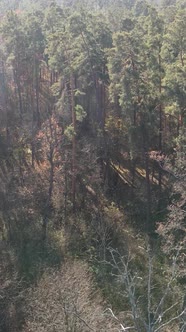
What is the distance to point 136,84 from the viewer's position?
2502cm

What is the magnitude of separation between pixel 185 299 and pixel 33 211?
11.4m

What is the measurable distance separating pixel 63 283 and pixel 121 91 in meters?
13.1

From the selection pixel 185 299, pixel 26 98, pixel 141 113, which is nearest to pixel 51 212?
pixel 141 113

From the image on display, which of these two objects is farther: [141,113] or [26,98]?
[26,98]

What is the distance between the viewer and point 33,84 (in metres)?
38.6

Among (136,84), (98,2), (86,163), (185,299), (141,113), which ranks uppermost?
(98,2)

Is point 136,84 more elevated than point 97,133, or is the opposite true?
point 136,84

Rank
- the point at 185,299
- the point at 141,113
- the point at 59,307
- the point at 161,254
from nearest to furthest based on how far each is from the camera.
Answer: the point at 59,307 < the point at 185,299 < the point at 161,254 < the point at 141,113

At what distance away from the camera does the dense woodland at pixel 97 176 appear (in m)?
20.8

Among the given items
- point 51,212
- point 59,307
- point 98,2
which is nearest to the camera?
point 59,307

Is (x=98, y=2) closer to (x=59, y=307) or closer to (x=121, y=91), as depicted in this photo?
(x=121, y=91)

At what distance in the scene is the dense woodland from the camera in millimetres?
20828

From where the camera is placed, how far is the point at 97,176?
27578 mm

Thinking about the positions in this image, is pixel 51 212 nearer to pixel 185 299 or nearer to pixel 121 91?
pixel 121 91
